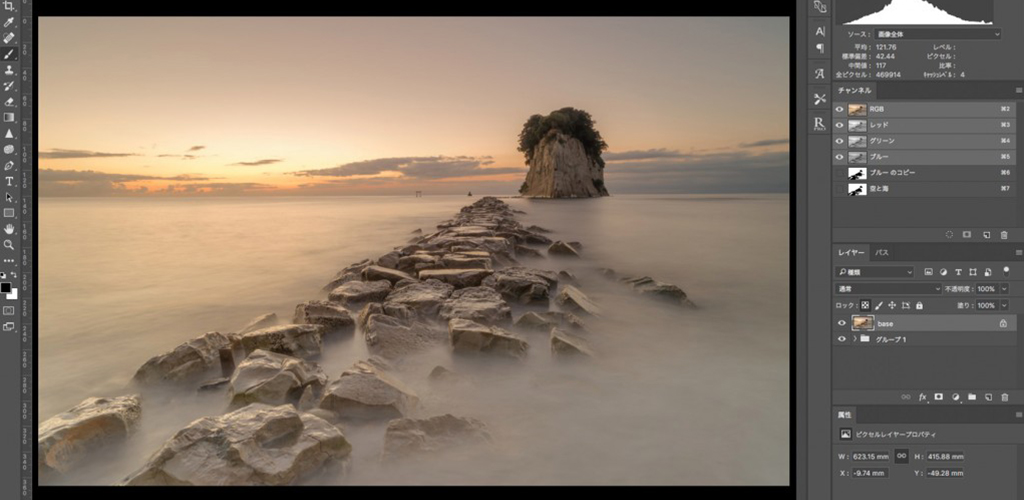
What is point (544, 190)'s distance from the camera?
114ft

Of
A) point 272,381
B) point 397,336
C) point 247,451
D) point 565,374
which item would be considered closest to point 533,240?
point 397,336

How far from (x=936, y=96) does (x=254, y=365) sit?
3.08 meters

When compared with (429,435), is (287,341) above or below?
above

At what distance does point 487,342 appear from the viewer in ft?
7.99

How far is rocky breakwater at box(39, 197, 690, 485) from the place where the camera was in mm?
1533

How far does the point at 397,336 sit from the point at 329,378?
0.49m

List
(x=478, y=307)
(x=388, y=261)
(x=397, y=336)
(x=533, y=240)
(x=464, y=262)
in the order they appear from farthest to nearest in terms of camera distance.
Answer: (x=533, y=240)
(x=388, y=261)
(x=464, y=262)
(x=478, y=307)
(x=397, y=336)

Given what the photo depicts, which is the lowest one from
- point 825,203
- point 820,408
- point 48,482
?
point 48,482

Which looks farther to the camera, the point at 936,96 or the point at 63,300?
the point at 63,300

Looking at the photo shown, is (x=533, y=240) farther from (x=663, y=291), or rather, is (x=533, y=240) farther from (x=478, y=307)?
(x=478, y=307)
